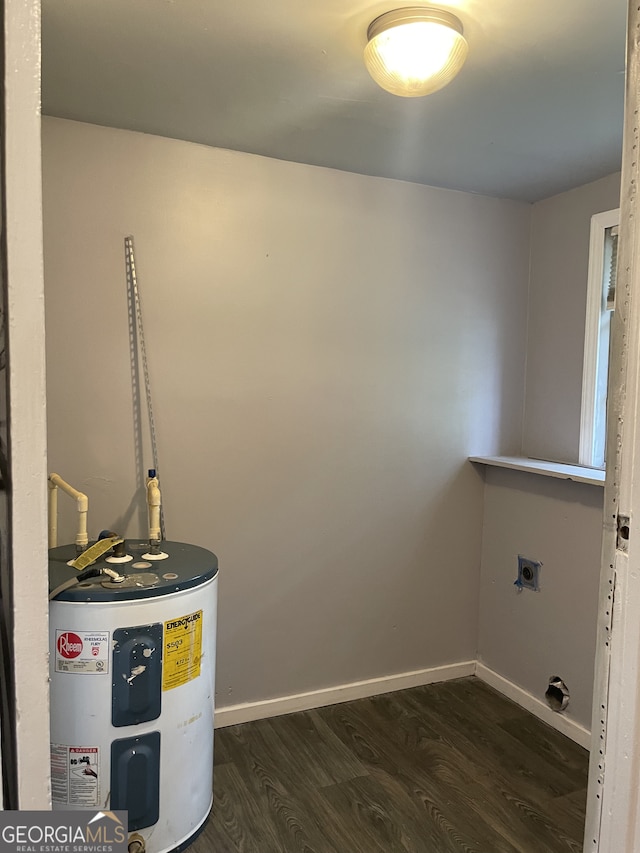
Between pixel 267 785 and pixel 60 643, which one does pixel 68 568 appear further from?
pixel 267 785

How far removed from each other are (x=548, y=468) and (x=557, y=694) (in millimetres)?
912

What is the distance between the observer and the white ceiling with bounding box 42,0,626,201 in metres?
1.47

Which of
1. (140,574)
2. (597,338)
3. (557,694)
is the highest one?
(597,338)

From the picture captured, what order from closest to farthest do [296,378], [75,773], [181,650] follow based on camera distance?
[75,773] < [181,650] < [296,378]

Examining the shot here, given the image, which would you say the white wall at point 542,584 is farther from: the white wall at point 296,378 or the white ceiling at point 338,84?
the white ceiling at point 338,84

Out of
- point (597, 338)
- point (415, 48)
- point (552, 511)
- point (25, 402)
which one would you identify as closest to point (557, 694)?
point (552, 511)

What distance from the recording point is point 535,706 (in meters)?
2.63

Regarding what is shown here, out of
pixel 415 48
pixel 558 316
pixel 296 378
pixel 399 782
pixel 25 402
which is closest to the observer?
pixel 25 402

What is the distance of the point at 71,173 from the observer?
2096 millimetres

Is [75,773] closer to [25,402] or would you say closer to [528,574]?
[25,402]

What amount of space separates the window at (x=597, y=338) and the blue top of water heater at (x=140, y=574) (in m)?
1.65

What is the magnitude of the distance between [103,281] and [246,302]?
1.70 feet

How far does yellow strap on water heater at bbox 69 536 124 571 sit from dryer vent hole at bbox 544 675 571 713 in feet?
6.03

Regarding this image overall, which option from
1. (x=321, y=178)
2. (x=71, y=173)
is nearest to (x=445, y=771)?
(x=321, y=178)
